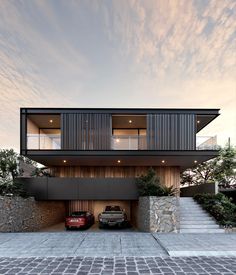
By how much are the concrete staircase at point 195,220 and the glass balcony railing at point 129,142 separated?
427cm

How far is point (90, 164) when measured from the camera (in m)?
16.4

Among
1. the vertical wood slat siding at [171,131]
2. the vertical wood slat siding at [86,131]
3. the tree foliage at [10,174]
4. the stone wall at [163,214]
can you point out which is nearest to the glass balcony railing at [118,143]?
the vertical wood slat siding at [86,131]

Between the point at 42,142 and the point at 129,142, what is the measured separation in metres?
5.65

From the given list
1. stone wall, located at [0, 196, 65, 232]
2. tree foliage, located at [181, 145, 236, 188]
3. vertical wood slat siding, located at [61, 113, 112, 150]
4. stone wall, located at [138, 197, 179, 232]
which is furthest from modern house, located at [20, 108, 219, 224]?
tree foliage, located at [181, 145, 236, 188]

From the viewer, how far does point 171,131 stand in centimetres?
1408

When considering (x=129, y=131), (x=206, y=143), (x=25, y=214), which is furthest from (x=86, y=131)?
(x=206, y=143)

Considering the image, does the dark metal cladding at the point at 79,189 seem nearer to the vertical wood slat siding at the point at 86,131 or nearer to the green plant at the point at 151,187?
the green plant at the point at 151,187

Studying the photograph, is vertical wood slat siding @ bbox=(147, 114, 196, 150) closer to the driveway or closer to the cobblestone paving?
the driveway

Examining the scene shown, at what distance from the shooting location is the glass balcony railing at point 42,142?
13805 mm

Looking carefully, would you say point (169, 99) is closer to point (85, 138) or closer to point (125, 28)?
point (125, 28)

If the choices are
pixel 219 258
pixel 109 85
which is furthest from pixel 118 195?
pixel 109 85

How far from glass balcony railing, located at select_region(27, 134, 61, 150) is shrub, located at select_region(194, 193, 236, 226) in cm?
934

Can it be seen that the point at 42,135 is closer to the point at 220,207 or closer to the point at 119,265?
the point at 119,265

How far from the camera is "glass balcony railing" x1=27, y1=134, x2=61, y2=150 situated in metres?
13.8
